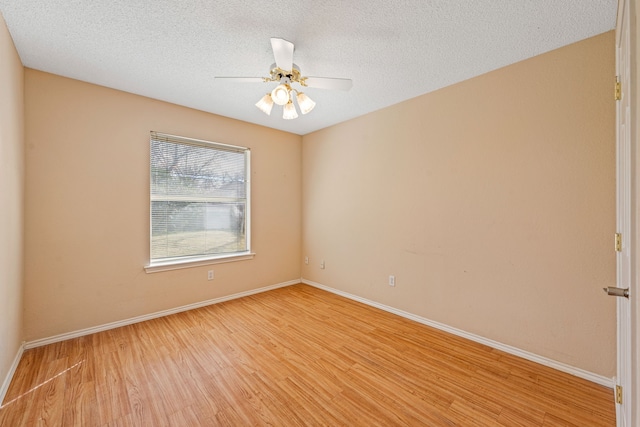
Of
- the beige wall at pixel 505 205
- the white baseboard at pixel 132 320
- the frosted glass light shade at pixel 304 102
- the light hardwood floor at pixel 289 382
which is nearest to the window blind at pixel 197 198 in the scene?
the white baseboard at pixel 132 320

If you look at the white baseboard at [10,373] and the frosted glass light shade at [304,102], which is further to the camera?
the frosted glass light shade at [304,102]

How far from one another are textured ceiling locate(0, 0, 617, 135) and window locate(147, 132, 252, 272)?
2.82 ft

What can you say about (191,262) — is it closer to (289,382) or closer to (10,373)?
(10,373)

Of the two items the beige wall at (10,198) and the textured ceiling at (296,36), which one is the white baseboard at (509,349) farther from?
the beige wall at (10,198)

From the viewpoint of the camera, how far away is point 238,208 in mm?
3801

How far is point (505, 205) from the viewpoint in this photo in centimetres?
229

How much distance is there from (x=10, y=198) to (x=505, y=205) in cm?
387

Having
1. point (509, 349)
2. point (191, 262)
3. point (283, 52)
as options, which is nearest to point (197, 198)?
point (191, 262)

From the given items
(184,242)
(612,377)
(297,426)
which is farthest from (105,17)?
(612,377)

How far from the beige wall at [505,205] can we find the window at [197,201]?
171 centimetres

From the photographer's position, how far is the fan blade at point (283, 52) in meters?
1.71

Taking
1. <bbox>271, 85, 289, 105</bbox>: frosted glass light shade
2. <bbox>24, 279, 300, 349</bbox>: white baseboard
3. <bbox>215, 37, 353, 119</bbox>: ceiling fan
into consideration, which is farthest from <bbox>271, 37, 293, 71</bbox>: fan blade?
<bbox>24, 279, 300, 349</bbox>: white baseboard

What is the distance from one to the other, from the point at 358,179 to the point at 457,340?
6.95 ft

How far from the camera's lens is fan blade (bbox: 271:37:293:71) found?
1705mm
